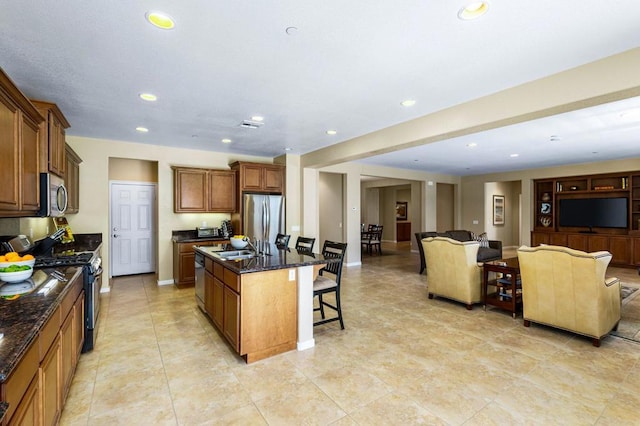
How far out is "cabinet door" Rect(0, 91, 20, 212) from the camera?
6.72 ft

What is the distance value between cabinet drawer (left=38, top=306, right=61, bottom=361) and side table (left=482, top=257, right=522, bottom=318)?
4.52 m

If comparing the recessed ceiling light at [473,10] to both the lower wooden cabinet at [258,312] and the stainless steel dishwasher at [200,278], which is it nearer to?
the lower wooden cabinet at [258,312]

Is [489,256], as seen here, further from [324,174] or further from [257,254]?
[257,254]

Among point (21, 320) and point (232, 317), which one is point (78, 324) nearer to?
point (232, 317)

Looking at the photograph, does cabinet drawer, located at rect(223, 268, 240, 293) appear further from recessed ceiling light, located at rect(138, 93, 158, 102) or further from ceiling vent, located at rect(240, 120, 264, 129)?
ceiling vent, located at rect(240, 120, 264, 129)

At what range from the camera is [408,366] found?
280 centimetres

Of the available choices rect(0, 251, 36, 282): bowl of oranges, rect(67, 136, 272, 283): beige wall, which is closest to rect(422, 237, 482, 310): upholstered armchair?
rect(67, 136, 272, 283): beige wall

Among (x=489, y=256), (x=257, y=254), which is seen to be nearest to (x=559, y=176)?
(x=489, y=256)

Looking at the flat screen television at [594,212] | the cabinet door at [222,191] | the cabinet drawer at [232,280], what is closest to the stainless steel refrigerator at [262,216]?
the cabinet door at [222,191]

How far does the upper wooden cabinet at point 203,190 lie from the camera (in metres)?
5.70

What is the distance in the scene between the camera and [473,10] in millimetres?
1876

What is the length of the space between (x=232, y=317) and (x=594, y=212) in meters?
9.24

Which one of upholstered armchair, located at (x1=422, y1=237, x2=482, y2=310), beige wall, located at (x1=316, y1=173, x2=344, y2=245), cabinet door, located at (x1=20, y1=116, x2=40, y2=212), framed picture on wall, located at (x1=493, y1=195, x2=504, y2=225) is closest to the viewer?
cabinet door, located at (x1=20, y1=116, x2=40, y2=212)

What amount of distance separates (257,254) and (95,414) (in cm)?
186
